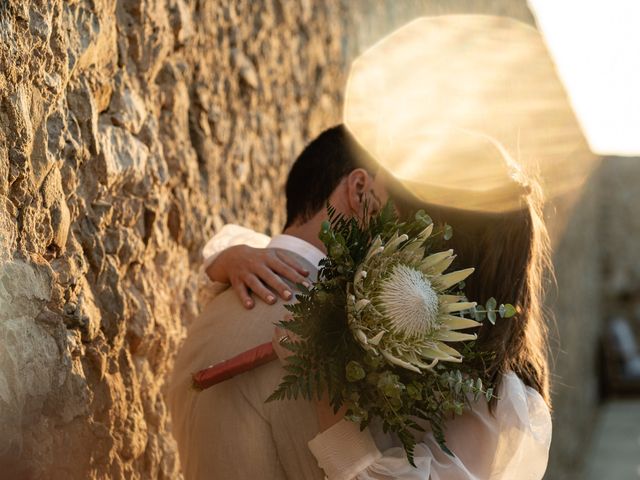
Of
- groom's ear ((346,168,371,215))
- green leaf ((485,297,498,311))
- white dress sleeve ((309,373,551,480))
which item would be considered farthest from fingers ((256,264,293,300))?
green leaf ((485,297,498,311))

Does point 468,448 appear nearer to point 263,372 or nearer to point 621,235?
point 263,372

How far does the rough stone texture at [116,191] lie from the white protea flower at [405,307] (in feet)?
2.49

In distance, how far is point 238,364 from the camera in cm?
220

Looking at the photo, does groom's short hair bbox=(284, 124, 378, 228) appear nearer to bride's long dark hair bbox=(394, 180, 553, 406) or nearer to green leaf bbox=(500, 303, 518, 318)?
bride's long dark hair bbox=(394, 180, 553, 406)

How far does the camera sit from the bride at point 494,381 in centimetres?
214

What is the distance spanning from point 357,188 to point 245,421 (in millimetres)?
672

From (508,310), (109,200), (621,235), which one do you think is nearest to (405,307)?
(508,310)

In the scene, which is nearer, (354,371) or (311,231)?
(354,371)

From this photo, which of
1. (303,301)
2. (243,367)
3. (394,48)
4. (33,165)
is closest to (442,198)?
(303,301)

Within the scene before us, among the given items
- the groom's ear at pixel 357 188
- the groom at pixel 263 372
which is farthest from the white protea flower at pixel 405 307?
the groom's ear at pixel 357 188

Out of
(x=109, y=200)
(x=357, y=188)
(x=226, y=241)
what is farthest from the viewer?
(x=226, y=241)

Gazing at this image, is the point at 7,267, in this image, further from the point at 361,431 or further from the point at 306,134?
the point at 306,134

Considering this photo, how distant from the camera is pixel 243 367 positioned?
86.8 inches

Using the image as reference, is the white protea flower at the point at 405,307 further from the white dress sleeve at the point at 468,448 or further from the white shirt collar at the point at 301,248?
the white shirt collar at the point at 301,248
